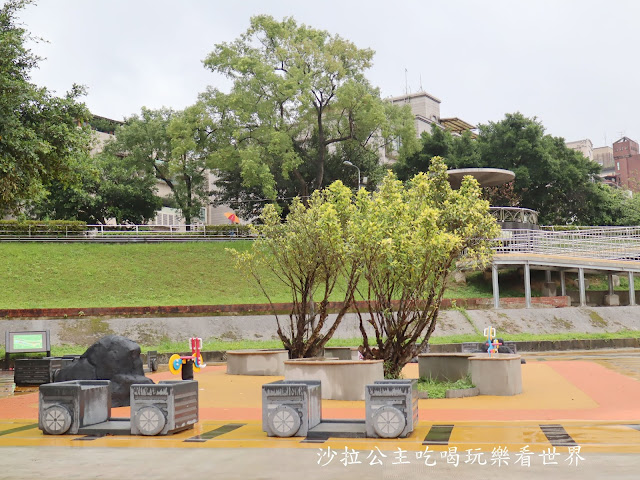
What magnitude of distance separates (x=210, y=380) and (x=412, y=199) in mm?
7857

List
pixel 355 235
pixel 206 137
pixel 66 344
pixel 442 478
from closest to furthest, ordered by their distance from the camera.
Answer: pixel 442 478 → pixel 355 235 → pixel 66 344 → pixel 206 137

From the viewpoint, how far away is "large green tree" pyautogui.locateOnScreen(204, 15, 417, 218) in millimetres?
50656

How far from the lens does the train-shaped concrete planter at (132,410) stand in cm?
1074

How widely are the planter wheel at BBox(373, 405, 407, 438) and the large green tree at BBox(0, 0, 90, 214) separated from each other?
40.6ft

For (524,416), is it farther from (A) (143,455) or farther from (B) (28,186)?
(B) (28,186)

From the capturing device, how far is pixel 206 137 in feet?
179

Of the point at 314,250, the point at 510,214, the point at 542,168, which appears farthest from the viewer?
the point at 542,168

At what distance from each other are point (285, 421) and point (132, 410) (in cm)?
243

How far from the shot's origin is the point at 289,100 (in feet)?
A: 173

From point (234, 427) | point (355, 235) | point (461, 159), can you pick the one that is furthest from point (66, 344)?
point (461, 159)

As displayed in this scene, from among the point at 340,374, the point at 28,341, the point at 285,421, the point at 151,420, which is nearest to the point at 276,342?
the point at 28,341

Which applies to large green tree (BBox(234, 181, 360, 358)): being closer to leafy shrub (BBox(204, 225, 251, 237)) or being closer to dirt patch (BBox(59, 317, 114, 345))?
dirt patch (BBox(59, 317, 114, 345))

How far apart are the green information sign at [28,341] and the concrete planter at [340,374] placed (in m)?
10.8

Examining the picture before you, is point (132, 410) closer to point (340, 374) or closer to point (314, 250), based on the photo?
point (340, 374)
